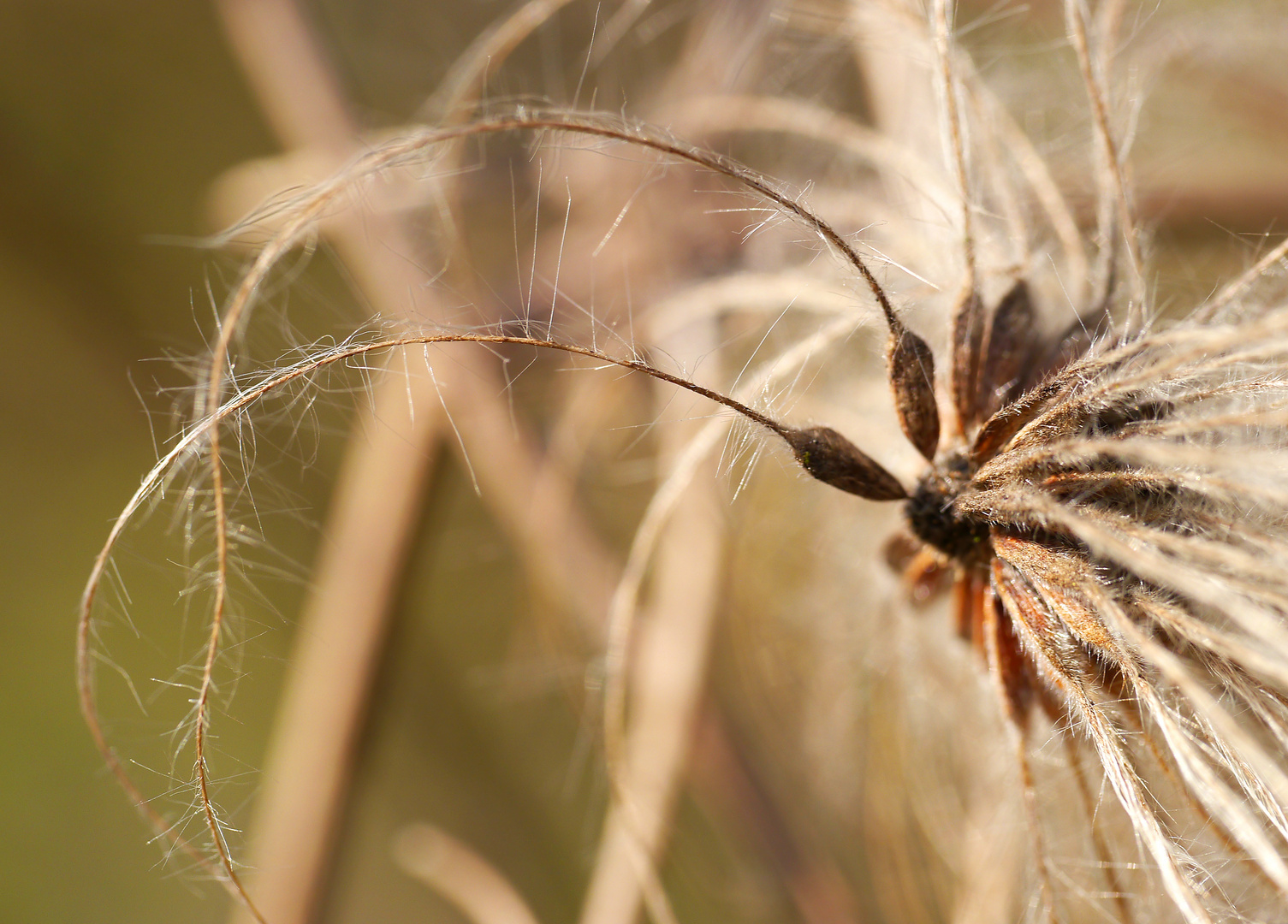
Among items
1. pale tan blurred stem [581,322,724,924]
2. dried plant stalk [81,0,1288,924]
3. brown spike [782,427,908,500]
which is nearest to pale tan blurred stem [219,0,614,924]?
pale tan blurred stem [581,322,724,924]

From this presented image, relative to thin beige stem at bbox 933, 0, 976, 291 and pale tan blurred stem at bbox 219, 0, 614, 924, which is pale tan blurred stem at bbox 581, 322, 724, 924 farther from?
thin beige stem at bbox 933, 0, 976, 291

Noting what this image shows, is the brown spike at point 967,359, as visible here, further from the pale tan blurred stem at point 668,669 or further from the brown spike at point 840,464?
the pale tan blurred stem at point 668,669

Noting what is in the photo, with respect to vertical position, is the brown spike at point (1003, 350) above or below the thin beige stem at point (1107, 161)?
below

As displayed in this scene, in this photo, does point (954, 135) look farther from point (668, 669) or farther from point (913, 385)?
point (668, 669)

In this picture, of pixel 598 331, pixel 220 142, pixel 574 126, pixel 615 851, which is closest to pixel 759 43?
pixel 598 331

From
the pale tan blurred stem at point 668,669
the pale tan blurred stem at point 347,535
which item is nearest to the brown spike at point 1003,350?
the pale tan blurred stem at point 668,669

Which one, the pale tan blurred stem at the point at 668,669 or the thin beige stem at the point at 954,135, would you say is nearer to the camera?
the thin beige stem at the point at 954,135

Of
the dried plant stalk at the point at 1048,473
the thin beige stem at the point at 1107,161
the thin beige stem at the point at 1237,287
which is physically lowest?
the dried plant stalk at the point at 1048,473
